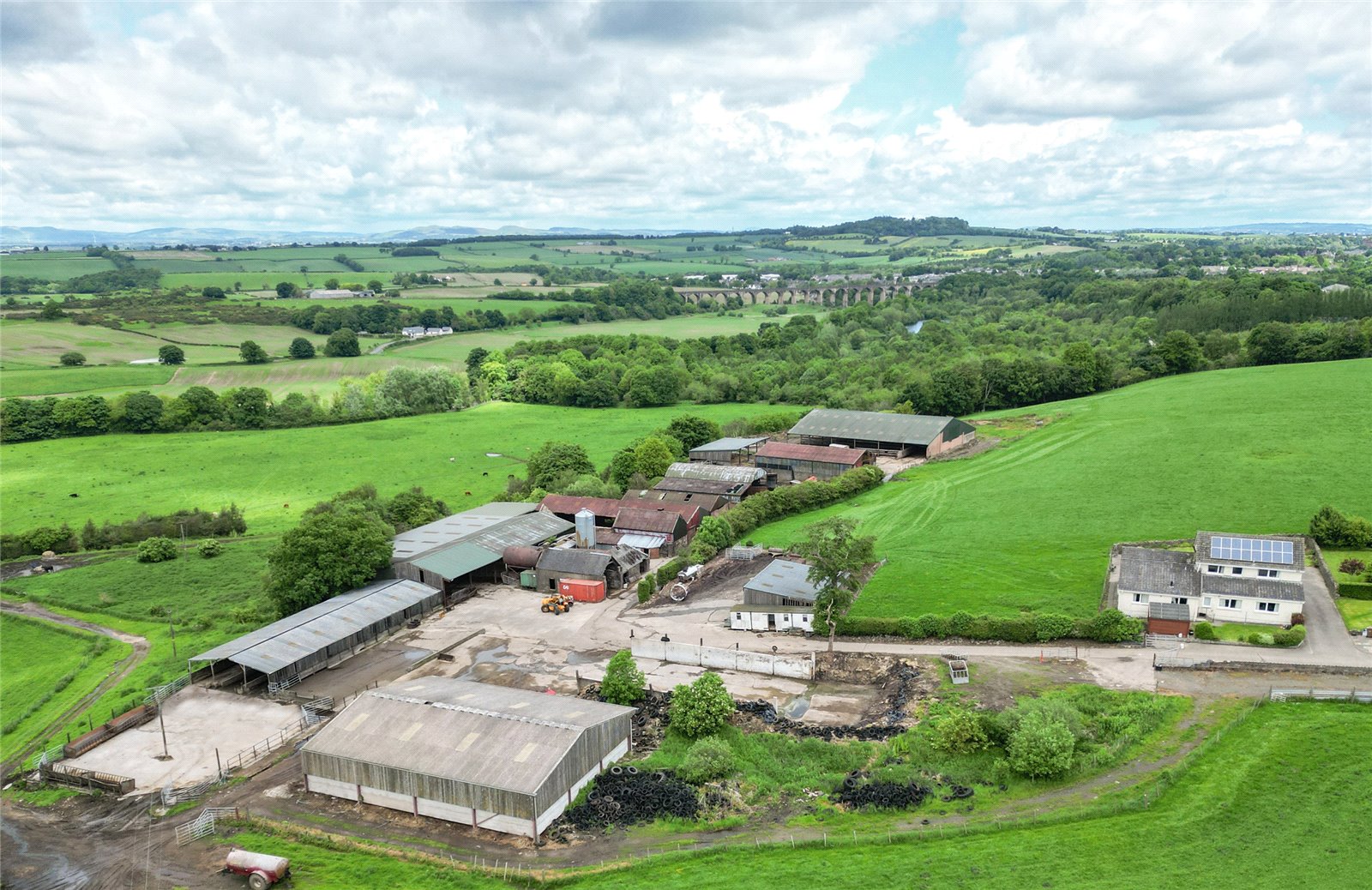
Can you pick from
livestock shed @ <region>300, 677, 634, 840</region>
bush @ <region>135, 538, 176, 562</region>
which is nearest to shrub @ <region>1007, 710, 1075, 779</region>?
livestock shed @ <region>300, 677, 634, 840</region>

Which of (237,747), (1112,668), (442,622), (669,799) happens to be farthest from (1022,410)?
(237,747)

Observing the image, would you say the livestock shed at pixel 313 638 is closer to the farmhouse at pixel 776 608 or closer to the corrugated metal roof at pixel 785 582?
the farmhouse at pixel 776 608

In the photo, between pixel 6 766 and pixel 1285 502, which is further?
pixel 1285 502

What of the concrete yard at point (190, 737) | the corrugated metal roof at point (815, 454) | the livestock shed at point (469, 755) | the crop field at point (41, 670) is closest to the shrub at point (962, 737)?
the livestock shed at point (469, 755)

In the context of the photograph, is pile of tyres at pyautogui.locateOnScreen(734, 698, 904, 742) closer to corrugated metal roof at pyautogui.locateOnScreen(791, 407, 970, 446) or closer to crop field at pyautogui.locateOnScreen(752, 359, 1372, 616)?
crop field at pyautogui.locateOnScreen(752, 359, 1372, 616)

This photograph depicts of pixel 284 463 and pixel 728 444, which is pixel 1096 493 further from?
pixel 284 463

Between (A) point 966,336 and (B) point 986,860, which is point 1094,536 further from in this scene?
(A) point 966,336

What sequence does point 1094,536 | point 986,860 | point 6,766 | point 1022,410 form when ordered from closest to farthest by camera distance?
point 986,860, point 6,766, point 1094,536, point 1022,410
